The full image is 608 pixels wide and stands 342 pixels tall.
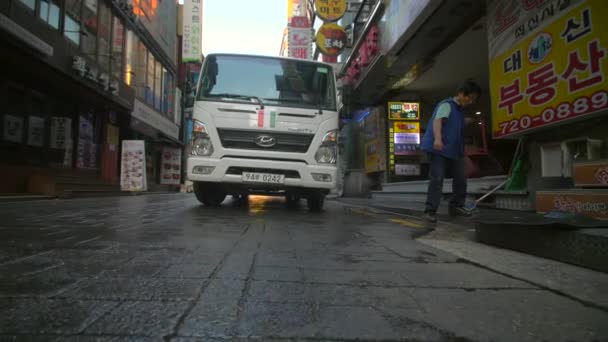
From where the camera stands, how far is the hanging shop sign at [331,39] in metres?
14.5

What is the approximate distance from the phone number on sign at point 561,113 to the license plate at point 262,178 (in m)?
3.42

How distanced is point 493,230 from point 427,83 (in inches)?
385

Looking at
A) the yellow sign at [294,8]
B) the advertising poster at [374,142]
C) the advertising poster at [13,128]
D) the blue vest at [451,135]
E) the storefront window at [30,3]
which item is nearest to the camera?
the blue vest at [451,135]

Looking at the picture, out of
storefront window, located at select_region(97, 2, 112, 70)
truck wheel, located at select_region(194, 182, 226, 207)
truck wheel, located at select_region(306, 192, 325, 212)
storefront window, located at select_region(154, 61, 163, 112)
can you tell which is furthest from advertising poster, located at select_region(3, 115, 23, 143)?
storefront window, located at select_region(154, 61, 163, 112)

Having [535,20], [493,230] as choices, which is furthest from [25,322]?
[535,20]

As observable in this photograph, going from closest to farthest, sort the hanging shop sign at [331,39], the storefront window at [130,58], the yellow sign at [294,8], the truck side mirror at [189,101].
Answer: the truck side mirror at [189,101] < the hanging shop sign at [331,39] < the storefront window at [130,58] < the yellow sign at [294,8]

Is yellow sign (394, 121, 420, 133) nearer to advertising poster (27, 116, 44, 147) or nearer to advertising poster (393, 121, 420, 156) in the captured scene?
advertising poster (393, 121, 420, 156)

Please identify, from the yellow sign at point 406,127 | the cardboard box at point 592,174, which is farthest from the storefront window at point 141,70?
the cardboard box at point 592,174

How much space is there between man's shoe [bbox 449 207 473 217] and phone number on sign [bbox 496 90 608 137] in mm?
1403

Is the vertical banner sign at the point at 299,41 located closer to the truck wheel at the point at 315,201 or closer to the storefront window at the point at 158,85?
the storefront window at the point at 158,85

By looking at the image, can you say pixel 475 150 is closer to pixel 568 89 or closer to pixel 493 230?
pixel 568 89

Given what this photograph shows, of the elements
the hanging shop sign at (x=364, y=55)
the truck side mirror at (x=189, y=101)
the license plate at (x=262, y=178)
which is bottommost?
the license plate at (x=262, y=178)

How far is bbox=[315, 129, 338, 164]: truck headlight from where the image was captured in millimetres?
5625

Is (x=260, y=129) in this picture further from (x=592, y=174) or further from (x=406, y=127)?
(x=406, y=127)
